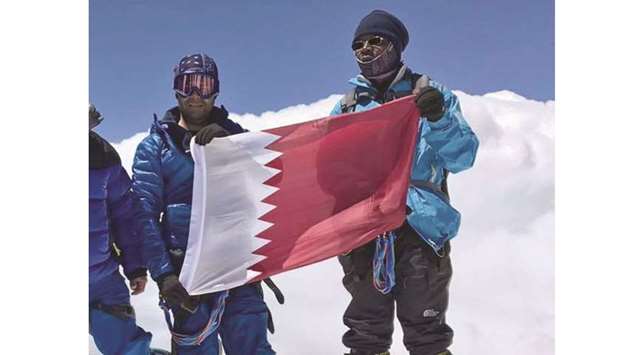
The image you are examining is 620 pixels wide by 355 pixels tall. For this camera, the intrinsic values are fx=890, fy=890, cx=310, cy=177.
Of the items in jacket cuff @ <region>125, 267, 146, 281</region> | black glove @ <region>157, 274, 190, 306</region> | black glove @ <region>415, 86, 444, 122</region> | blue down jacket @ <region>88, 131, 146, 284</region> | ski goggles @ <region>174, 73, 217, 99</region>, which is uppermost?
ski goggles @ <region>174, 73, 217, 99</region>

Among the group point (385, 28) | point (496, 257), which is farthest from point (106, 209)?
point (496, 257)

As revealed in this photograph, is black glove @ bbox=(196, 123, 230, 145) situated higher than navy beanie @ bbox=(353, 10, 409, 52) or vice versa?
navy beanie @ bbox=(353, 10, 409, 52)

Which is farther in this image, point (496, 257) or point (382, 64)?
point (496, 257)

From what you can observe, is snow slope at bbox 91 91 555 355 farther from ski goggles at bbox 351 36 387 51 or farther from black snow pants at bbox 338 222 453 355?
ski goggles at bbox 351 36 387 51

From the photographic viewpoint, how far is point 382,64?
12.2 ft

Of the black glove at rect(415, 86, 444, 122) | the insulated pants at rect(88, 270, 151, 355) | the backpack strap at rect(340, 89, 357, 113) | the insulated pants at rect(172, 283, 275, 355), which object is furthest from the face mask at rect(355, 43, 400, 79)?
the insulated pants at rect(88, 270, 151, 355)

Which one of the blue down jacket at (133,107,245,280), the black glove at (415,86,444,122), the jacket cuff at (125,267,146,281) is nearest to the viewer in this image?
the black glove at (415,86,444,122)

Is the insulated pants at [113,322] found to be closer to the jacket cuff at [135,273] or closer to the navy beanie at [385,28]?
the jacket cuff at [135,273]

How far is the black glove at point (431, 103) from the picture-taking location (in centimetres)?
352

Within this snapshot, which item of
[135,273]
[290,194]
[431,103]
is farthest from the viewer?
[135,273]

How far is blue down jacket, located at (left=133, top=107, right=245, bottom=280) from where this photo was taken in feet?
12.4

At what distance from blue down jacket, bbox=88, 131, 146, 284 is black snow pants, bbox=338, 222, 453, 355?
0.95 m

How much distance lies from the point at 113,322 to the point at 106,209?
49 centimetres

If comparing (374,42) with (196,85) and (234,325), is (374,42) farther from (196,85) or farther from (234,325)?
(234,325)
